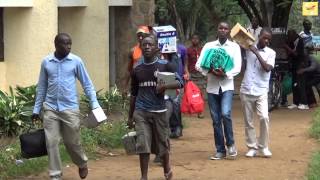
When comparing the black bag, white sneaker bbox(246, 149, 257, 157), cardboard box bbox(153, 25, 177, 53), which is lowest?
white sneaker bbox(246, 149, 257, 157)

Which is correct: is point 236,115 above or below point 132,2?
below

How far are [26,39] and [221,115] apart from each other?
415 centimetres

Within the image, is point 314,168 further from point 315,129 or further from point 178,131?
point 178,131

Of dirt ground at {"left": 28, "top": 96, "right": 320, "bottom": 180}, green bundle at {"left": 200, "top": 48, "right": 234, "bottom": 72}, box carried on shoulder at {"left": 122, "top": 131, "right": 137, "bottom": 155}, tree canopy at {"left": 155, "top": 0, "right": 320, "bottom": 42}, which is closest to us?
box carried on shoulder at {"left": 122, "top": 131, "right": 137, "bottom": 155}

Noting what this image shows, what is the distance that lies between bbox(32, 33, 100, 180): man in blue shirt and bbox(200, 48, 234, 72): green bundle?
2.10 meters

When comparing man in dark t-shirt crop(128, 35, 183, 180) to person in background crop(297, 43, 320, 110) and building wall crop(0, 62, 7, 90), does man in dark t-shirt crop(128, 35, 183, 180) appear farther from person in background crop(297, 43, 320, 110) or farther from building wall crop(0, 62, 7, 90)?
person in background crop(297, 43, 320, 110)

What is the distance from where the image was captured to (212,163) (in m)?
9.47

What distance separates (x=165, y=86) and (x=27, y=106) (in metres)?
3.30

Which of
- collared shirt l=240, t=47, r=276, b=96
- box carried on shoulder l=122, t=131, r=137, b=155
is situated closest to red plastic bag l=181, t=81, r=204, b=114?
collared shirt l=240, t=47, r=276, b=96

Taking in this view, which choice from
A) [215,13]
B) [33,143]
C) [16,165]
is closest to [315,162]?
[33,143]

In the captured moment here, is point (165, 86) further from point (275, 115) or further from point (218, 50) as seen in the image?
point (275, 115)

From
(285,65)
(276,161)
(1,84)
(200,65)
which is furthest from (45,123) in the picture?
(285,65)

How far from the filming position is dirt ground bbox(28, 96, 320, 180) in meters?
8.66

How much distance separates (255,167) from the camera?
9.16 m
